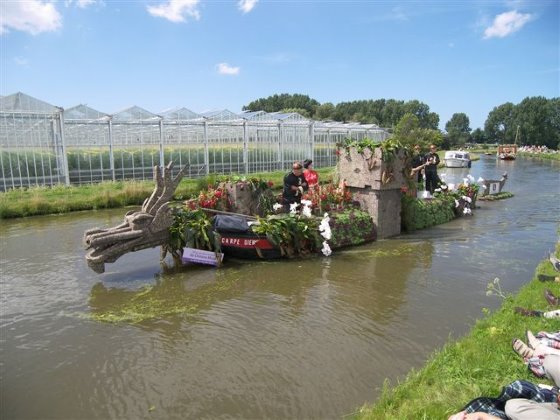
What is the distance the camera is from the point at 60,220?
14062 mm

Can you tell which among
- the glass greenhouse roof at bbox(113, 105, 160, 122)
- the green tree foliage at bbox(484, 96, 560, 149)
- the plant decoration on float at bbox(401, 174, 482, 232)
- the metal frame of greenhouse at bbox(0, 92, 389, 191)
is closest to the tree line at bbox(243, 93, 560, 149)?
the green tree foliage at bbox(484, 96, 560, 149)

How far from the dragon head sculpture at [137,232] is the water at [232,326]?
23.1 inches

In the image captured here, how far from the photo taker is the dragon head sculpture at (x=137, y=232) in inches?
303

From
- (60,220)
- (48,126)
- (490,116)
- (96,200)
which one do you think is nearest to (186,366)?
(60,220)

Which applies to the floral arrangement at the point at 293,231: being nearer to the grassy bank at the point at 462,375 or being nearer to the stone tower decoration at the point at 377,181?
the stone tower decoration at the point at 377,181

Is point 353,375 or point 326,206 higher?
point 326,206

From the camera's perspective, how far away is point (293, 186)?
34.8 feet

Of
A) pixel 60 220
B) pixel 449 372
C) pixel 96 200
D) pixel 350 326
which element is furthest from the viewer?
pixel 96 200

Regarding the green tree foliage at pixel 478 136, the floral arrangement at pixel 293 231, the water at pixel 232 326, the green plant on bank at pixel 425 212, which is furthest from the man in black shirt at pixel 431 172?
the green tree foliage at pixel 478 136

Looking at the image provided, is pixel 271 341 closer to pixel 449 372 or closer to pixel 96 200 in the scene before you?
pixel 449 372

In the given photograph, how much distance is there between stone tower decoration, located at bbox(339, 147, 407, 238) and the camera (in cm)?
1080

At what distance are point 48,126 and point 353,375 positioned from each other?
18.8 m

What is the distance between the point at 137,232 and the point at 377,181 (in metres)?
5.85

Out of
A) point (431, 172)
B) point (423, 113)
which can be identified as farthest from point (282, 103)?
point (431, 172)
